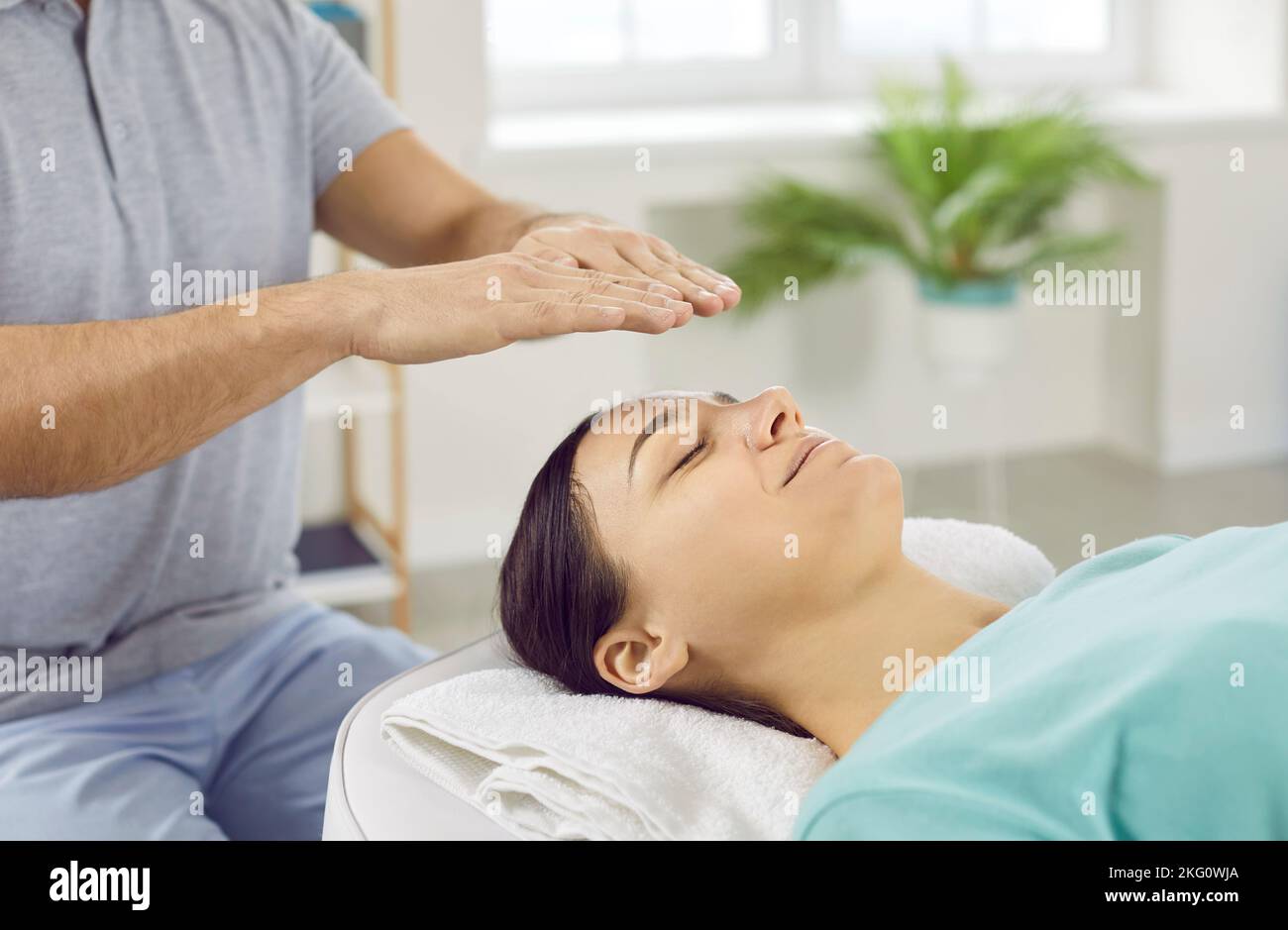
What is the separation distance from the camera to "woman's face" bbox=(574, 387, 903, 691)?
1.17 meters

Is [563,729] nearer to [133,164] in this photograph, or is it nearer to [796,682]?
[796,682]

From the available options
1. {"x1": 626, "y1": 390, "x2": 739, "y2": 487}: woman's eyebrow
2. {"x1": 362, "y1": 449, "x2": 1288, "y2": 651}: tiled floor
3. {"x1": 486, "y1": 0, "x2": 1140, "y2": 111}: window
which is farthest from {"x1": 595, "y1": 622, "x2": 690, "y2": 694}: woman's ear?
{"x1": 486, "y1": 0, "x2": 1140, "y2": 111}: window

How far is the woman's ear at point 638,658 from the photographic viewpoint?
1179 millimetres

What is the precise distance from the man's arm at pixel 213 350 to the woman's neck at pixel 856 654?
0.29 m

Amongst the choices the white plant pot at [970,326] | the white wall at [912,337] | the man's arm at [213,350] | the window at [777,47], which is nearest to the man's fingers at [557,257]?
the man's arm at [213,350]

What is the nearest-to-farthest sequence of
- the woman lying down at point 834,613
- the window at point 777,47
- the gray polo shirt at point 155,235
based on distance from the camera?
the woman lying down at point 834,613 → the gray polo shirt at point 155,235 → the window at point 777,47

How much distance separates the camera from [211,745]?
139 centimetres

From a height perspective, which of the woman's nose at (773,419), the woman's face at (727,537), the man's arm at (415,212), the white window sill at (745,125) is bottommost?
the woman's face at (727,537)

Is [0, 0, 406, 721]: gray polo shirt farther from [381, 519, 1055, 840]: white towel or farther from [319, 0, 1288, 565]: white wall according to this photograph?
[319, 0, 1288, 565]: white wall

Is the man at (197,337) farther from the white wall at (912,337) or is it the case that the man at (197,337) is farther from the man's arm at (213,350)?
the white wall at (912,337)

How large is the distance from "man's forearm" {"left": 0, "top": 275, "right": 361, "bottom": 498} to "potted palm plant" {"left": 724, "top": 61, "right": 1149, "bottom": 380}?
2.21 meters

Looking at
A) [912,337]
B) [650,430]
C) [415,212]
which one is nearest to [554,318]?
[650,430]
